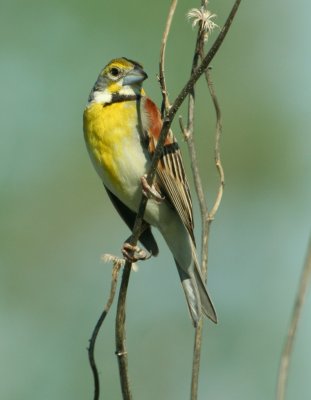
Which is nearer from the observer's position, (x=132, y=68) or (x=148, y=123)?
(x=148, y=123)

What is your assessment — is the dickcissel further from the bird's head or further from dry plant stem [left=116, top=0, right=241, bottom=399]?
dry plant stem [left=116, top=0, right=241, bottom=399]

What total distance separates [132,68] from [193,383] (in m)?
2.63

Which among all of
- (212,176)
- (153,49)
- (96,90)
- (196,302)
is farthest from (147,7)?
(196,302)

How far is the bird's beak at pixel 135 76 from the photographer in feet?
16.0

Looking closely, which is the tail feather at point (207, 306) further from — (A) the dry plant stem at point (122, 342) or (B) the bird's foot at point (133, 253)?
(A) the dry plant stem at point (122, 342)

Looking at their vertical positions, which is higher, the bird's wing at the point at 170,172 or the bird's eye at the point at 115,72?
the bird's eye at the point at 115,72

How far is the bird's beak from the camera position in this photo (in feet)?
16.0

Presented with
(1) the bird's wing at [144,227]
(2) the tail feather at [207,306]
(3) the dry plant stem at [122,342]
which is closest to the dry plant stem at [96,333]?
(3) the dry plant stem at [122,342]

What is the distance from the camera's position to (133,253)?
4008 millimetres

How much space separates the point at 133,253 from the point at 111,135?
897 millimetres

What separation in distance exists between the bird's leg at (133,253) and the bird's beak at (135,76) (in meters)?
0.97

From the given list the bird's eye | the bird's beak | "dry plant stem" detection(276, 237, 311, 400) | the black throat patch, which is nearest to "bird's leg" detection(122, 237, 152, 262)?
the black throat patch

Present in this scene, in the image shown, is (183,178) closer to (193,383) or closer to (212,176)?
(193,383)

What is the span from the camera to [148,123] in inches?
182
